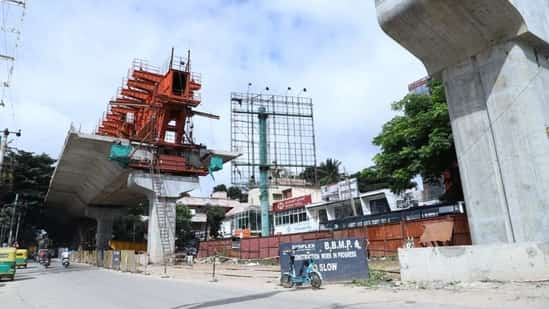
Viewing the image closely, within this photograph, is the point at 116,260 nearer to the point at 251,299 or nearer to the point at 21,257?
the point at 21,257

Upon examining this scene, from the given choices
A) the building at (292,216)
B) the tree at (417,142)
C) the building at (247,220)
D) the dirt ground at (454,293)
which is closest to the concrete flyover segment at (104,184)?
the tree at (417,142)

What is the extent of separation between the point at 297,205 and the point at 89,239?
3814 centimetres

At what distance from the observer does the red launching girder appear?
102 ft

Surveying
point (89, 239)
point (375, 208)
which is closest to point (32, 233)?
point (89, 239)

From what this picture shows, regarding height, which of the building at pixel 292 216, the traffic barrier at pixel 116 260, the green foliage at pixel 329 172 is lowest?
the traffic barrier at pixel 116 260

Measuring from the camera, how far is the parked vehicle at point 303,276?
1177cm

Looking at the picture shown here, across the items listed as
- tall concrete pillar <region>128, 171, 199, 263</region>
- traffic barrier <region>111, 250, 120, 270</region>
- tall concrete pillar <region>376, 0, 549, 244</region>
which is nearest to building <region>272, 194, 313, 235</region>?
tall concrete pillar <region>128, 171, 199, 263</region>

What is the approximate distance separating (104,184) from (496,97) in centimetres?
3650

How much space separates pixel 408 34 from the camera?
12.3 metres

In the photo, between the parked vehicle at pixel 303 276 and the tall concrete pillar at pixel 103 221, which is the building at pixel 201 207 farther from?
the parked vehicle at pixel 303 276

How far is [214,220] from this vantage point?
7025 centimetres

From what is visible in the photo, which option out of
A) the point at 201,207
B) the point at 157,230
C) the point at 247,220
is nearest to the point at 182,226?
the point at 247,220

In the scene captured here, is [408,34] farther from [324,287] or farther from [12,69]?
[12,69]

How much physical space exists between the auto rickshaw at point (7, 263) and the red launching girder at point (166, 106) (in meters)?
11.9
